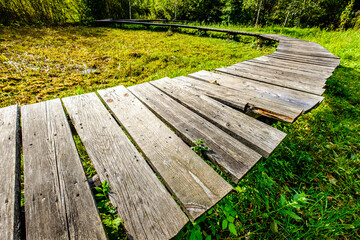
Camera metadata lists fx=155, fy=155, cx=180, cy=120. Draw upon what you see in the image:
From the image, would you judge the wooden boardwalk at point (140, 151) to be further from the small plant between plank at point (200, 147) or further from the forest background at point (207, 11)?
the forest background at point (207, 11)

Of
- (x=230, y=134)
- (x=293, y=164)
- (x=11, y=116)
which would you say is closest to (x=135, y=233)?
(x=230, y=134)

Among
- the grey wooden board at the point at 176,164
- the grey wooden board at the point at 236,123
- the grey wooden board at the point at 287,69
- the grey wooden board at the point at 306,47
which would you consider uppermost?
the grey wooden board at the point at 306,47

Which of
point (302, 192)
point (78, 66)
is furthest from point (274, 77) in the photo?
point (78, 66)

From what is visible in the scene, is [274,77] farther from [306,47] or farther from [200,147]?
[306,47]

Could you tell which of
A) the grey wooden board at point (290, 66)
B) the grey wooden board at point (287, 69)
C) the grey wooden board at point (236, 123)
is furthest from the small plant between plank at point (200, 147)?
the grey wooden board at point (290, 66)

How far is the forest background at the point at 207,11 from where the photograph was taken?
10.3 meters

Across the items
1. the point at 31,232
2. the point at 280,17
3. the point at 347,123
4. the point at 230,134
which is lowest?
the point at 347,123

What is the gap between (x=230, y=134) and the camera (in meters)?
1.25

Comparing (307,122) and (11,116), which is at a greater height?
(11,116)

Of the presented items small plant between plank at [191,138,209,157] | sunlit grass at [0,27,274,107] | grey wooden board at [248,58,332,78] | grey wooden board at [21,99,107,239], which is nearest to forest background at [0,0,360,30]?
sunlit grass at [0,27,274,107]

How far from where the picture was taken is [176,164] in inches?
38.8

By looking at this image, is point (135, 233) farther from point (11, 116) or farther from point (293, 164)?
point (293, 164)

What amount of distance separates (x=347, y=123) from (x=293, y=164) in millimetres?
1419

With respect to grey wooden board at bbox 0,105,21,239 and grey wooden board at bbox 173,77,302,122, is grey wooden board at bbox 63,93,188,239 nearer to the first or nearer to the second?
grey wooden board at bbox 0,105,21,239
